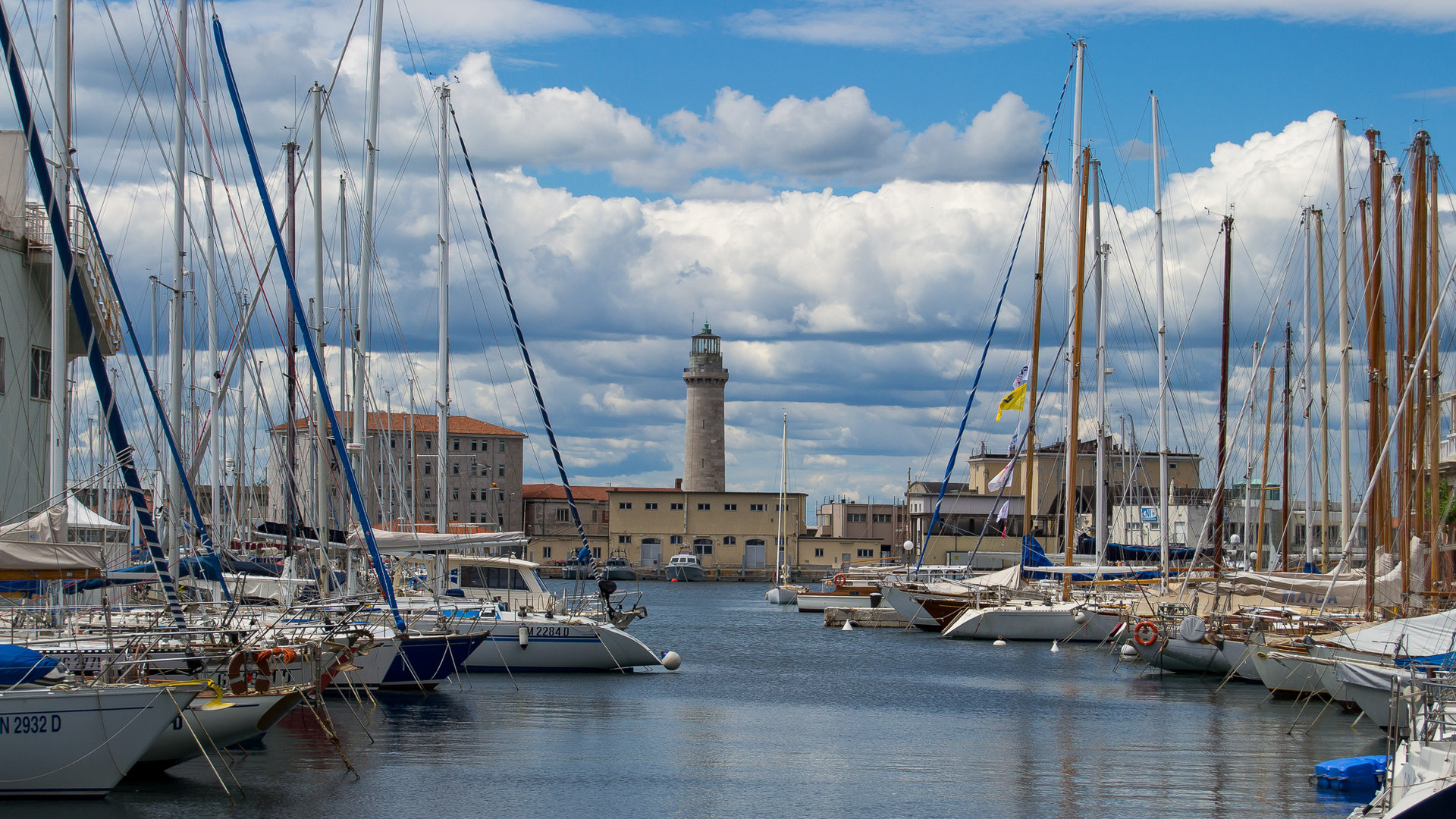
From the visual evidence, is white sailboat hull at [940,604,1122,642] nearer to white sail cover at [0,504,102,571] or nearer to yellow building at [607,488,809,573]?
white sail cover at [0,504,102,571]

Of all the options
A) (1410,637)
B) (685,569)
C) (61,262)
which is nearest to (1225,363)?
(1410,637)

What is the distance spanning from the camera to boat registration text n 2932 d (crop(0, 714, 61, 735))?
1706 centimetres

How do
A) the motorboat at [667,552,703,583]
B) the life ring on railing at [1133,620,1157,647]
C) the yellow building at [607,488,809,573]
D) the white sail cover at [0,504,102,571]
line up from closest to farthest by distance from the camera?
the white sail cover at [0,504,102,571] → the life ring on railing at [1133,620,1157,647] → the motorboat at [667,552,703,583] → the yellow building at [607,488,809,573]

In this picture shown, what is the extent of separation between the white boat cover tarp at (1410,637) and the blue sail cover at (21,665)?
20.2 m

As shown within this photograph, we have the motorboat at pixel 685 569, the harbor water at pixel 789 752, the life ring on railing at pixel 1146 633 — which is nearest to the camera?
the harbor water at pixel 789 752

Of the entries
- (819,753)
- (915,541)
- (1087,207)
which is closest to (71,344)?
(819,753)

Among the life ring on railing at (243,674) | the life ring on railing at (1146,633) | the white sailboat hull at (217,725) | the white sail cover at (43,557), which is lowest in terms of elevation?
the life ring on railing at (1146,633)

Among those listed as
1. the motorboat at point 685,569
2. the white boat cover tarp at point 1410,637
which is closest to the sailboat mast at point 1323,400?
the white boat cover tarp at point 1410,637

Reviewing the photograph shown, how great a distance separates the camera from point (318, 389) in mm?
27344

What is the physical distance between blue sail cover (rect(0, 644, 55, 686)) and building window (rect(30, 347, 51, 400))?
12952 mm

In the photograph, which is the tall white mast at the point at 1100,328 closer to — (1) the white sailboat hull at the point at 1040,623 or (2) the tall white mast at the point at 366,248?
(1) the white sailboat hull at the point at 1040,623

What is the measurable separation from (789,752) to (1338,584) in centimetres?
1448

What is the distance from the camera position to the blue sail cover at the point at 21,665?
17.8 metres

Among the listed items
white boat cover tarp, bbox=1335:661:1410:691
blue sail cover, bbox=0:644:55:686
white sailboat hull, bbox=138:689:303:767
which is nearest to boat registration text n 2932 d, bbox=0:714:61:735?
blue sail cover, bbox=0:644:55:686
